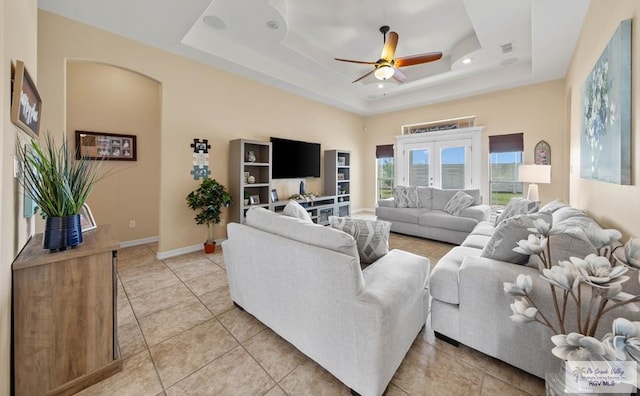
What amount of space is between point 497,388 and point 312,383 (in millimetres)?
1061

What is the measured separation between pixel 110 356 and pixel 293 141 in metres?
4.40

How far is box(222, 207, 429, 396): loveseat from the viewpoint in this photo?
128 centimetres

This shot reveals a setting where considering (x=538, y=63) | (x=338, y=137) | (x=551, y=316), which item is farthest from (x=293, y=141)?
(x=551, y=316)

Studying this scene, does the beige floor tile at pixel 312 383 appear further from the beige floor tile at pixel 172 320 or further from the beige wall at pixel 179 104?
the beige wall at pixel 179 104

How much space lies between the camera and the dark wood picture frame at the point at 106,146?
144 inches

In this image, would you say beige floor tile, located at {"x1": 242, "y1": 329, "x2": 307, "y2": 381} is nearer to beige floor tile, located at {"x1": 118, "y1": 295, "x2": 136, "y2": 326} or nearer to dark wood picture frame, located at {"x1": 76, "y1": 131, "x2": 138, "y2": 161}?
beige floor tile, located at {"x1": 118, "y1": 295, "x2": 136, "y2": 326}

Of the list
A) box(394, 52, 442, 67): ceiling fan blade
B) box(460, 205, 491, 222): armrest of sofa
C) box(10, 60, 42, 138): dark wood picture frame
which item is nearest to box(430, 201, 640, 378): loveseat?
box(460, 205, 491, 222): armrest of sofa

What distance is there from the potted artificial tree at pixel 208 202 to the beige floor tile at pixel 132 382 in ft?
7.43

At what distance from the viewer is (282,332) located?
175cm

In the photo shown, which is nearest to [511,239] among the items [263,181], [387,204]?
[387,204]

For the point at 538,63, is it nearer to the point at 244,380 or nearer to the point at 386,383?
the point at 386,383

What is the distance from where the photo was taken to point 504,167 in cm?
530

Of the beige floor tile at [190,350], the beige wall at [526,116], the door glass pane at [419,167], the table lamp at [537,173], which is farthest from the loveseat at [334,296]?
the door glass pane at [419,167]

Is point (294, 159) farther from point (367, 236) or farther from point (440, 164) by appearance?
point (367, 236)
